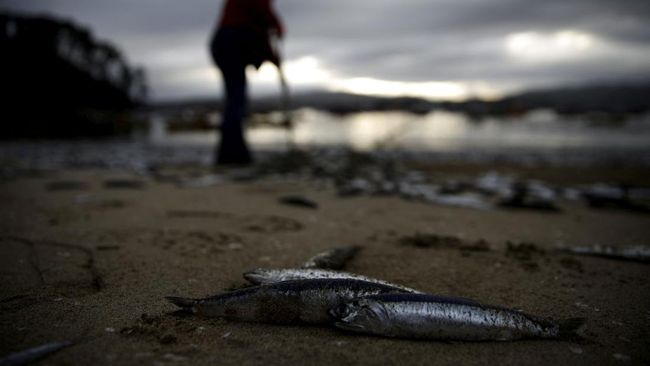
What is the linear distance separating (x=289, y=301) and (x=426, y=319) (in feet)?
1.99

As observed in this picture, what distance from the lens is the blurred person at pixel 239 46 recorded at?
6.52 m

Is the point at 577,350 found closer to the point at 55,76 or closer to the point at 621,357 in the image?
the point at 621,357

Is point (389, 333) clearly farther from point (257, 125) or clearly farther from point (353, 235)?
point (257, 125)

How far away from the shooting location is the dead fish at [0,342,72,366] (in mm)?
1310

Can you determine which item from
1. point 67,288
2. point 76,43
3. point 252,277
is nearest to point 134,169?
point 67,288

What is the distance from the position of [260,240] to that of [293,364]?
1.74 m

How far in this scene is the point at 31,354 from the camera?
1.37m

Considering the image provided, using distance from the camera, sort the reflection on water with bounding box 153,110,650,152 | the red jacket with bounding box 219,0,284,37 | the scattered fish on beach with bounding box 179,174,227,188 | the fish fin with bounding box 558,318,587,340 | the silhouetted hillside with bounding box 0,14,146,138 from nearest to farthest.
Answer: the fish fin with bounding box 558,318,587,340
the scattered fish on beach with bounding box 179,174,227,188
the red jacket with bounding box 219,0,284,37
the reflection on water with bounding box 153,110,650,152
the silhouetted hillside with bounding box 0,14,146,138

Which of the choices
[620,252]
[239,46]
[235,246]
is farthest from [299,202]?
[239,46]

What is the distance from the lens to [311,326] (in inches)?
67.4

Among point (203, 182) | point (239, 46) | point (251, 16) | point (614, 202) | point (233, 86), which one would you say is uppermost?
point (251, 16)

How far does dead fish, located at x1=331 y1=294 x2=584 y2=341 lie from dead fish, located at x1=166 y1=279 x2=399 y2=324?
6cm

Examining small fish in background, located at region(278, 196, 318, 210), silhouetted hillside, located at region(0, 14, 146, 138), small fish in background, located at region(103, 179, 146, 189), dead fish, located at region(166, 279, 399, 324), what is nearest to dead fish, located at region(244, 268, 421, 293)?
dead fish, located at region(166, 279, 399, 324)

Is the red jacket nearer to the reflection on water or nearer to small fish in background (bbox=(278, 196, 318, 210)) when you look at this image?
the reflection on water
